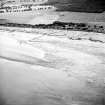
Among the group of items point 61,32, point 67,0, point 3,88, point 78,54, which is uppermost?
point 67,0

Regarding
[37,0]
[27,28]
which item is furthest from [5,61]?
[37,0]

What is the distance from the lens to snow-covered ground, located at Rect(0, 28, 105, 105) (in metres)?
2.33

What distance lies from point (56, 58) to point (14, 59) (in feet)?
2.87

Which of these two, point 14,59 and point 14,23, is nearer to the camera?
point 14,59

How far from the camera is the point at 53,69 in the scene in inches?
121

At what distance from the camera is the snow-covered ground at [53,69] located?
2.33m

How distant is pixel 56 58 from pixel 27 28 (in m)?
2.39

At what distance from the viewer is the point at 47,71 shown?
9.92ft

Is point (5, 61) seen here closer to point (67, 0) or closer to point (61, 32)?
point (61, 32)

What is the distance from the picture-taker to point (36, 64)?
3.27m

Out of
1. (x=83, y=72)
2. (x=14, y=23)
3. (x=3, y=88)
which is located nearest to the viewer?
(x=3, y=88)

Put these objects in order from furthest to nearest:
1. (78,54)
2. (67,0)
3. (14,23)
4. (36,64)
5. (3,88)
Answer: (67,0) → (14,23) → (78,54) → (36,64) → (3,88)

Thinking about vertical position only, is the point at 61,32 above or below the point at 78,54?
above

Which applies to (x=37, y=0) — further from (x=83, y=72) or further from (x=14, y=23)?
(x=83, y=72)
